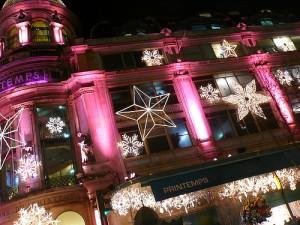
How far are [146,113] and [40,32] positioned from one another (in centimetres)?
1139

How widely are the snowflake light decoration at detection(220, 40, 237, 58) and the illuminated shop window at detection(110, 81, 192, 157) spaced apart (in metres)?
6.03

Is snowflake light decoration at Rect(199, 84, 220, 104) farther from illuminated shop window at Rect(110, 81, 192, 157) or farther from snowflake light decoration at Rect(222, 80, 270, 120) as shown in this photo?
illuminated shop window at Rect(110, 81, 192, 157)

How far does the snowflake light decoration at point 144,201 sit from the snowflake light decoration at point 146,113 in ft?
19.6

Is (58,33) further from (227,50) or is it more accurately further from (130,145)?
(227,50)

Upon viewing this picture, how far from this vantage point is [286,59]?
88.6 feet

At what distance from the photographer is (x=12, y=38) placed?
26.5 metres

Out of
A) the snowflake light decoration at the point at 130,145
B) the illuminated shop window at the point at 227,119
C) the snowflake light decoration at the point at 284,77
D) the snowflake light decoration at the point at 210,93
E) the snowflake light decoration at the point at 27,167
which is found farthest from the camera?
the snowflake light decoration at the point at 284,77

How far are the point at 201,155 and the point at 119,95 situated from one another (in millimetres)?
6868

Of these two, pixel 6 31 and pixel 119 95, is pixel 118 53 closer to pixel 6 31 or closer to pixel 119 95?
pixel 119 95

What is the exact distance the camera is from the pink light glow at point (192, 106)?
22062mm

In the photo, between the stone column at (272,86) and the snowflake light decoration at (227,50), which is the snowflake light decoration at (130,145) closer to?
the snowflake light decoration at (227,50)

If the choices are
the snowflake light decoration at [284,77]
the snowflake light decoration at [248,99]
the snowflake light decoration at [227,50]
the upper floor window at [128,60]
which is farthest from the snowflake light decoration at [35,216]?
the snowflake light decoration at [284,77]

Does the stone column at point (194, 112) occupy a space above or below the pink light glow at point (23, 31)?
below

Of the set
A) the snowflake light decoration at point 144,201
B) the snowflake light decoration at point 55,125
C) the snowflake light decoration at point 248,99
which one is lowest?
the snowflake light decoration at point 144,201
